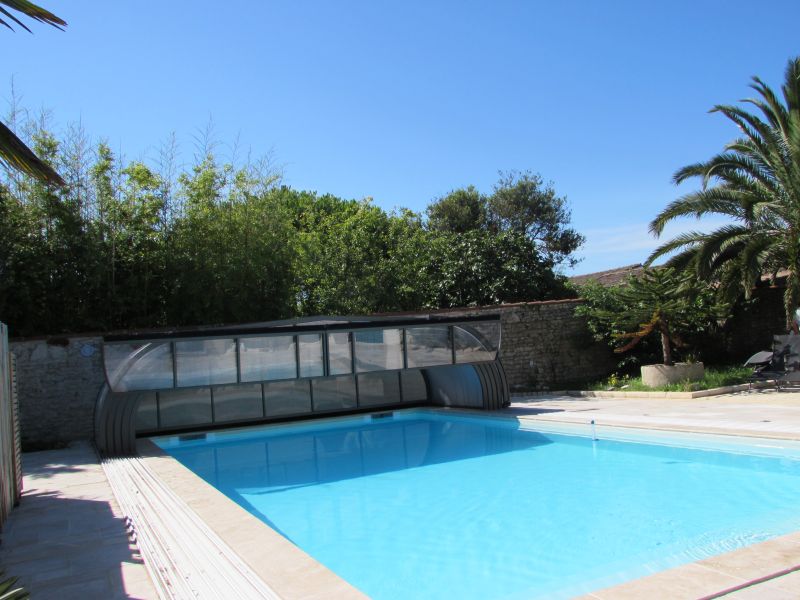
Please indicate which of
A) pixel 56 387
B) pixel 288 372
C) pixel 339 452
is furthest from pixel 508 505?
pixel 56 387

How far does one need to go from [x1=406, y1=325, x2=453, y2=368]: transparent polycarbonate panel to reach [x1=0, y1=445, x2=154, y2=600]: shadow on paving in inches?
234

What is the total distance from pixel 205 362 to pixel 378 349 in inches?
127

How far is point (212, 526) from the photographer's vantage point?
210 inches

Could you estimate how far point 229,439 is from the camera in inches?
483

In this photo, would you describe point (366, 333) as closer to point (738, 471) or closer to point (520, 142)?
point (738, 471)

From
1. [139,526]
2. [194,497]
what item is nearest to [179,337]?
[194,497]

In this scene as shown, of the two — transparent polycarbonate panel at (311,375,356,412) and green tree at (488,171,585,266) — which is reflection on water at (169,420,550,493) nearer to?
transparent polycarbonate panel at (311,375,356,412)

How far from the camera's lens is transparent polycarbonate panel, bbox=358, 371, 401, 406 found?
14562mm

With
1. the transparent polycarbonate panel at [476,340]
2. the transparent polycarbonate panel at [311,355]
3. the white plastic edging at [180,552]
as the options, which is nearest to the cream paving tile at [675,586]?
the white plastic edging at [180,552]

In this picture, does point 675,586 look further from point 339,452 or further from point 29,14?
point 339,452

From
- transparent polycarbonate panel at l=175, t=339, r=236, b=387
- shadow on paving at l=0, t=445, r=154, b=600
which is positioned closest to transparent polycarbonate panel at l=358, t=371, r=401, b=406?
transparent polycarbonate panel at l=175, t=339, r=236, b=387

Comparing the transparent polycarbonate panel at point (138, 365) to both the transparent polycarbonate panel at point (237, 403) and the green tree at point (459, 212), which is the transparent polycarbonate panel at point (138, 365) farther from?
the green tree at point (459, 212)

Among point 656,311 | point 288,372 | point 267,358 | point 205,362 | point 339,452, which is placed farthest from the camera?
point 656,311

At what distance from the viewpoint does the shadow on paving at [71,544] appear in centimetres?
427
